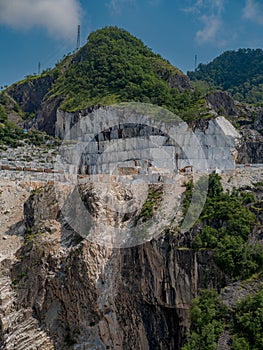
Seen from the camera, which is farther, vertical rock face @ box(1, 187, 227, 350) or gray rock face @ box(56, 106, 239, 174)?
gray rock face @ box(56, 106, 239, 174)

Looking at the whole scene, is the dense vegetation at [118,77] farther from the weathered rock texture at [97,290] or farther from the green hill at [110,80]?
the weathered rock texture at [97,290]

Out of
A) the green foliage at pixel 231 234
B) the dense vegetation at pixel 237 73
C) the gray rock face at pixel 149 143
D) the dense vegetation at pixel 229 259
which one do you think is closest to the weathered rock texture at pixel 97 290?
the green foliage at pixel 231 234

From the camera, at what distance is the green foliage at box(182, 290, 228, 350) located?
1788 centimetres

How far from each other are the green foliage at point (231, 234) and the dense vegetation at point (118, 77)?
801 inches

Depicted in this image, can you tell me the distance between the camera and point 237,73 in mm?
94562

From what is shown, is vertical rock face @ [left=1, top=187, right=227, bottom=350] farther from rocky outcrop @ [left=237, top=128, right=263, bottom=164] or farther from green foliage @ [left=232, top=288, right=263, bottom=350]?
rocky outcrop @ [left=237, top=128, right=263, bottom=164]

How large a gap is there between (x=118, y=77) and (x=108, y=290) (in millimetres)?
38777

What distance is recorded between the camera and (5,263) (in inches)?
1268

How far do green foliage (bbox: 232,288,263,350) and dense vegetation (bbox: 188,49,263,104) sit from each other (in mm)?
63586

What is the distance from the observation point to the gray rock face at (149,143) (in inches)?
1612

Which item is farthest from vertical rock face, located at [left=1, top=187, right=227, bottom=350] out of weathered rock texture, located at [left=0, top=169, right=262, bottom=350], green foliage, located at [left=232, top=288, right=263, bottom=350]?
green foliage, located at [left=232, top=288, right=263, bottom=350]

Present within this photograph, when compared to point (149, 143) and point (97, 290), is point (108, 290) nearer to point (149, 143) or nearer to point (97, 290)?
point (97, 290)

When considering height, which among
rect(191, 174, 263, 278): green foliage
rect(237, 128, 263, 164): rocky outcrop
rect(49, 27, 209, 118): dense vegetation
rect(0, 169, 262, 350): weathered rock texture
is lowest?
rect(0, 169, 262, 350): weathered rock texture

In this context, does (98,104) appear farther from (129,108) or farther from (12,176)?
(12,176)
